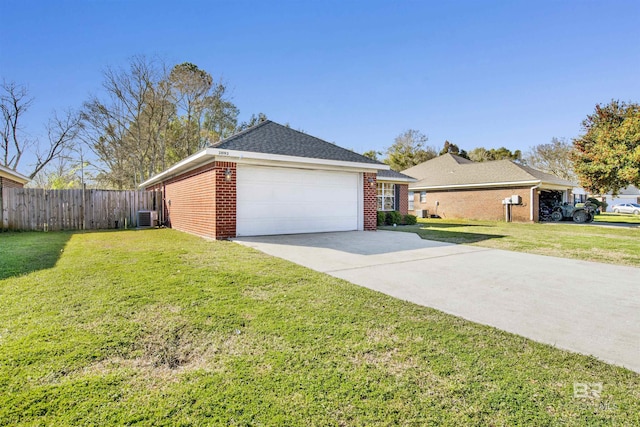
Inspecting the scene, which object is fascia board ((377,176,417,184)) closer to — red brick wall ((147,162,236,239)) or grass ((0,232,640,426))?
red brick wall ((147,162,236,239))

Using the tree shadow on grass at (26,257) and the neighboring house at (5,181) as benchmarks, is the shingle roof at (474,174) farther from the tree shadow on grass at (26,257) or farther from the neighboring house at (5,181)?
the neighboring house at (5,181)

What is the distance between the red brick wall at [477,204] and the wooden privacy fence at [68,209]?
18434mm

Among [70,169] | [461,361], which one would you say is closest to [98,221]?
[461,361]

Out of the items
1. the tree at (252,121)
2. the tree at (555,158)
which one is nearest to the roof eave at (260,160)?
the tree at (252,121)

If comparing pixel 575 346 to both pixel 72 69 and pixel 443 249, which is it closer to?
pixel 443 249

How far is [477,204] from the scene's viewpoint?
21109mm

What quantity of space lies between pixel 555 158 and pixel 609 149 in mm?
27165

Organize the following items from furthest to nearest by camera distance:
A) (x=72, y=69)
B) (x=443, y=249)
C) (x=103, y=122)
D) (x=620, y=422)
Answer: (x=103, y=122) → (x=72, y=69) → (x=443, y=249) → (x=620, y=422)

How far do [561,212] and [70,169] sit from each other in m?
37.2

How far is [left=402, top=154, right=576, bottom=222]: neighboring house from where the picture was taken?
19.0 meters

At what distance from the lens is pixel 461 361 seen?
2.40 metres

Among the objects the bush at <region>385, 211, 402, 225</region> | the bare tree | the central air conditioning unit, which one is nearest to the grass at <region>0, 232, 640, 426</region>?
the central air conditioning unit

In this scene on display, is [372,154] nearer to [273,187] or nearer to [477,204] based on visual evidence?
[477,204]

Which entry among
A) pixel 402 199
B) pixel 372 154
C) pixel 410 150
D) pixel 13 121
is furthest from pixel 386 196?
pixel 13 121
